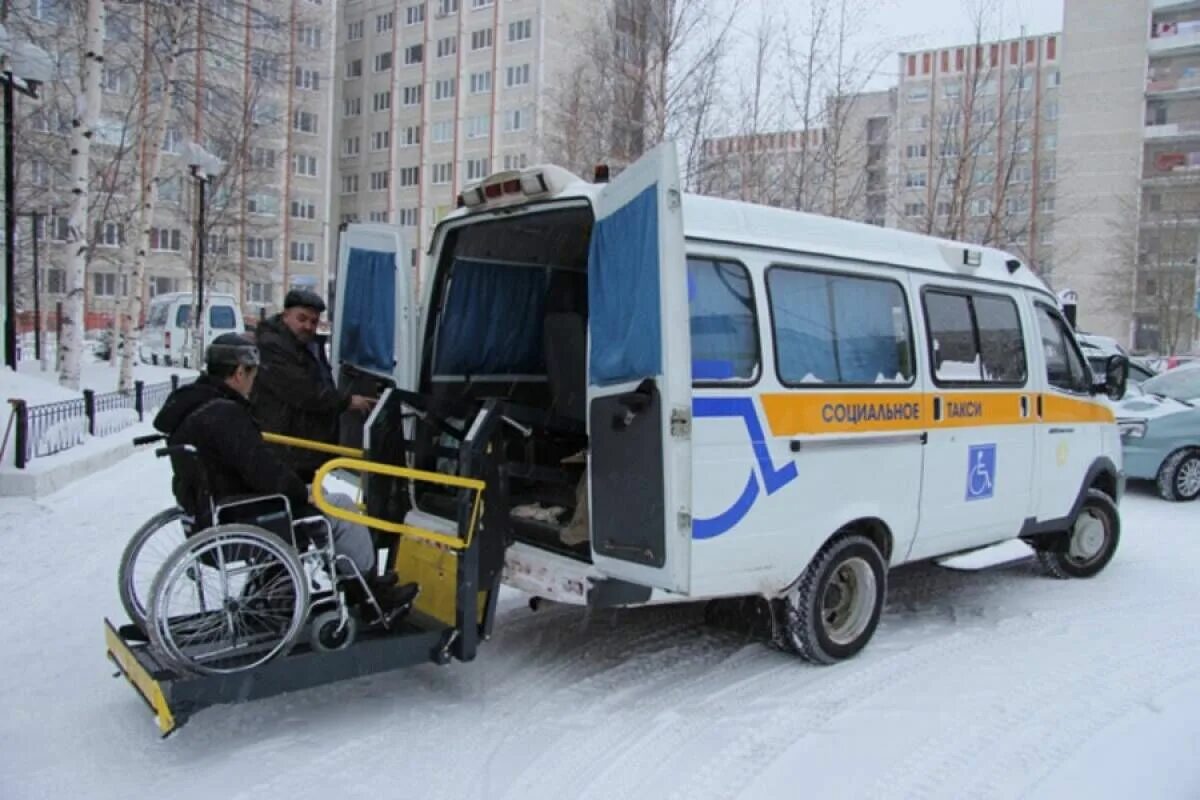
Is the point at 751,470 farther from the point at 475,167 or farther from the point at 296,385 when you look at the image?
the point at 475,167

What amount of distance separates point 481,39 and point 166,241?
24.6 meters

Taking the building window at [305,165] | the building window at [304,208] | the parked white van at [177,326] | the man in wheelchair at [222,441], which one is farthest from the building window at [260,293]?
the man in wheelchair at [222,441]

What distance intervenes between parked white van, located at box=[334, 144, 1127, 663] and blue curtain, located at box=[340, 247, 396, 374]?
0.07 ft

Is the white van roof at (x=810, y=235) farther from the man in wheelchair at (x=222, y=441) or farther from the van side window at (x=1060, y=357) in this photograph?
the man in wheelchair at (x=222, y=441)

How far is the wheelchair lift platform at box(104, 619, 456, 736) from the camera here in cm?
367

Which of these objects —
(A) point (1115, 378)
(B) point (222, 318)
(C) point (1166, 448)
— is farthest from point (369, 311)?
(B) point (222, 318)

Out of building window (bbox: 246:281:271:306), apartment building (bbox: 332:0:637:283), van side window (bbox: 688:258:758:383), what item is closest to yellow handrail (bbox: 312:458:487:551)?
van side window (bbox: 688:258:758:383)

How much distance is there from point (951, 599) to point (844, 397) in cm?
250

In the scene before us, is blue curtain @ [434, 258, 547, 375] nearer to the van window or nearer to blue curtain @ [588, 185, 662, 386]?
blue curtain @ [588, 185, 662, 386]

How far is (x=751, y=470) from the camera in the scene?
14.5ft

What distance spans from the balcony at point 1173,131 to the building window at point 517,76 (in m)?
41.0

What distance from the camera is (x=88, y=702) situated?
447 cm

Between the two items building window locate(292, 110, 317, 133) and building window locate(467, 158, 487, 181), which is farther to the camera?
building window locate(467, 158, 487, 181)

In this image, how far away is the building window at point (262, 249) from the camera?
2248 inches
